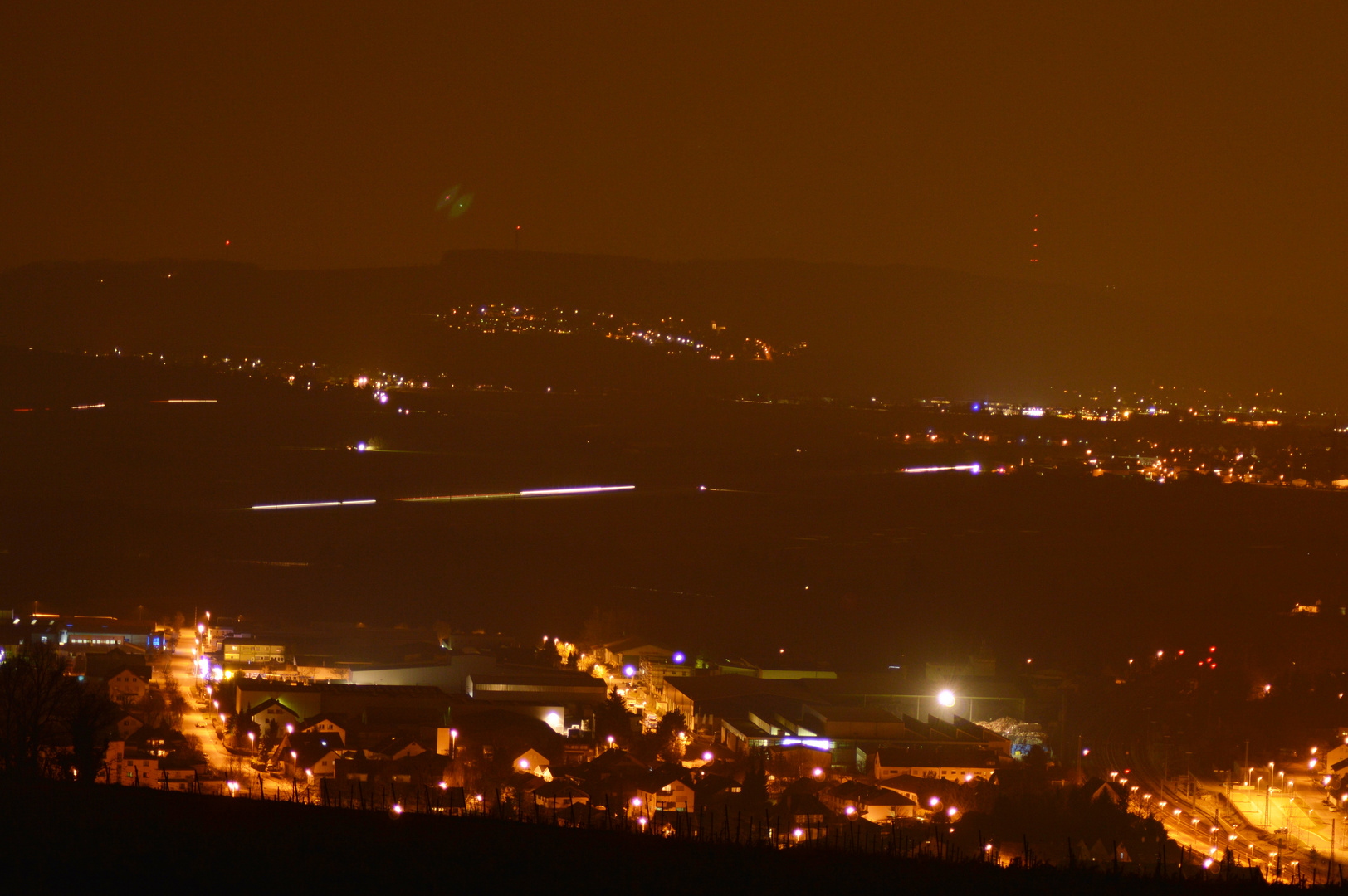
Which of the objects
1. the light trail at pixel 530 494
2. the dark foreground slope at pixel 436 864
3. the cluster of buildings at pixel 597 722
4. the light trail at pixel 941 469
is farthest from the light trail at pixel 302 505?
the dark foreground slope at pixel 436 864

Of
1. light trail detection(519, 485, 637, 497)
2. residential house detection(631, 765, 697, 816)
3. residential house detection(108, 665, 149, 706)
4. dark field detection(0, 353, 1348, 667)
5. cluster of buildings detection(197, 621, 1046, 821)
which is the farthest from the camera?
light trail detection(519, 485, 637, 497)

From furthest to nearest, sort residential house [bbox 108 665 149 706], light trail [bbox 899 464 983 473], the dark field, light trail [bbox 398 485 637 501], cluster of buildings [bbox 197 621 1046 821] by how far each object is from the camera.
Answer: light trail [bbox 899 464 983 473]
light trail [bbox 398 485 637 501]
the dark field
residential house [bbox 108 665 149 706]
cluster of buildings [bbox 197 621 1046 821]

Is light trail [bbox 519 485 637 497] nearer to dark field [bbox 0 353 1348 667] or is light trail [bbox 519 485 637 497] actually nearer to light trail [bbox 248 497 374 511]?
dark field [bbox 0 353 1348 667]

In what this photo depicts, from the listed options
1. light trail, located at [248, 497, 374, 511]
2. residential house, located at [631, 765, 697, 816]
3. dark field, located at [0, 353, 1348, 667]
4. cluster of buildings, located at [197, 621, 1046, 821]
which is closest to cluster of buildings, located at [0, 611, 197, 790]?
cluster of buildings, located at [197, 621, 1046, 821]

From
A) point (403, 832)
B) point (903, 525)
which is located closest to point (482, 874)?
point (403, 832)

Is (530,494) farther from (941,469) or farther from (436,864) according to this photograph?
(436,864)

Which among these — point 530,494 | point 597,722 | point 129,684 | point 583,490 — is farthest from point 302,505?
point 597,722

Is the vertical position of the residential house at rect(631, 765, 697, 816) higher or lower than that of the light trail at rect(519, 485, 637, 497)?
lower
